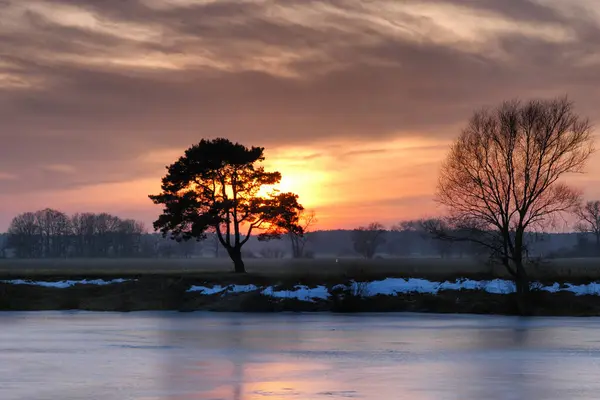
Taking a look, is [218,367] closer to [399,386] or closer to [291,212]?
[399,386]

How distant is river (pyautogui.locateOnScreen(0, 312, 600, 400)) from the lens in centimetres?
2119

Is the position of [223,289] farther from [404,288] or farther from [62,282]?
[62,282]

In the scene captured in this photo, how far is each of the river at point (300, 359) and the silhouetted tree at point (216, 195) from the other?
28.1 m

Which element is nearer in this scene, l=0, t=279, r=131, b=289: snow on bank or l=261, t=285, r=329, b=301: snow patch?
l=261, t=285, r=329, b=301: snow patch

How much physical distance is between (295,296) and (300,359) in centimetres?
2816

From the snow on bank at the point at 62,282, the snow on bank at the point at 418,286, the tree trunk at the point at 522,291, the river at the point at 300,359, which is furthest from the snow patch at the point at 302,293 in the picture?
the snow on bank at the point at 62,282

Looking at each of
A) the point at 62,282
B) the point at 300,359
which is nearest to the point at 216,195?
the point at 62,282

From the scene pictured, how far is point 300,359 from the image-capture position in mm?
28109

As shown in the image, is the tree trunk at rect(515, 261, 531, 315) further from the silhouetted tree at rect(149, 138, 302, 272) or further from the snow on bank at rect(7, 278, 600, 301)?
the silhouetted tree at rect(149, 138, 302, 272)

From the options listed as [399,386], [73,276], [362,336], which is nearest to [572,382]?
[399,386]

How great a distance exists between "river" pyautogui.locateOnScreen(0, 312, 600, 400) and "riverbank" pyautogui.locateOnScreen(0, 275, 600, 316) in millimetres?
6914

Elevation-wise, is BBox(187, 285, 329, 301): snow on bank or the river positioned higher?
BBox(187, 285, 329, 301): snow on bank

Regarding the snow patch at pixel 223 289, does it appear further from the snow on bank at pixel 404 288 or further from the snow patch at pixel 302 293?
the snow patch at pixel 302 293

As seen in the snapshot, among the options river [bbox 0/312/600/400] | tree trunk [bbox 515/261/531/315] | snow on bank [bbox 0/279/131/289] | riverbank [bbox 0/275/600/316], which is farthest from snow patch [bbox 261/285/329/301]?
snow on bank [bbox 0/279/131/289]
